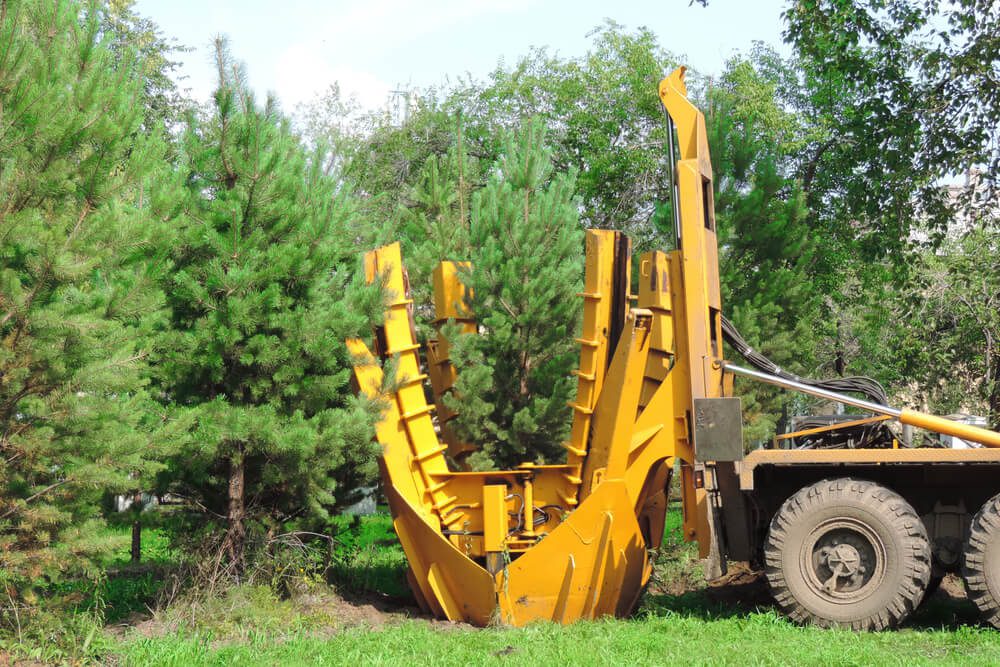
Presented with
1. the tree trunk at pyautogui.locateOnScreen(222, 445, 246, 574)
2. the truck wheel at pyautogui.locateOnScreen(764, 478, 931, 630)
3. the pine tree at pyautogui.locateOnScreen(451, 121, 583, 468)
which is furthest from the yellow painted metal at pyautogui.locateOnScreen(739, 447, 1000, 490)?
the tree trunk at pyautogui.locateOnScreen(222, 445, 246, 574)

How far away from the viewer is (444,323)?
12.0 m

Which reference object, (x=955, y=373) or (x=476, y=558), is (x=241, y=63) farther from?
(x=955, y=373)

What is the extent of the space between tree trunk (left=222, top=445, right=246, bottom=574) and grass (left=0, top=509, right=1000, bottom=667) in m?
0.47

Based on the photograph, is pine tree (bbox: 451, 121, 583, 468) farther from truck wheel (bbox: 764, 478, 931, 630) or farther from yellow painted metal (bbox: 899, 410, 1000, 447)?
yellow painted metal (bbox: 899, 410, 1000, 447)

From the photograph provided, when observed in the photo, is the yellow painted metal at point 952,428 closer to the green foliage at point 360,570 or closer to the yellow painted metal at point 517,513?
the yellow painted metal at point 517,513

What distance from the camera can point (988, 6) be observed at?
14836 mm

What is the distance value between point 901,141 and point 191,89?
1927 cm

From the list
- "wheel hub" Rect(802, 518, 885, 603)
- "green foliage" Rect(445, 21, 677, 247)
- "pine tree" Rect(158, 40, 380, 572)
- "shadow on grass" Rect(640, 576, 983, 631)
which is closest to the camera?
"wheel hub" Rect(802, 518, 885, 603)

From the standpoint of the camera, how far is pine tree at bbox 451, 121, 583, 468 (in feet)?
38.8

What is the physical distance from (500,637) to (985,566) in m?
3.71

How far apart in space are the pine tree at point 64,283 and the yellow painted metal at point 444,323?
186 inches

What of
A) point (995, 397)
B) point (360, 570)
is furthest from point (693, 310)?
point (995, 397)

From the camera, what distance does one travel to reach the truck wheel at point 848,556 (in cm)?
835

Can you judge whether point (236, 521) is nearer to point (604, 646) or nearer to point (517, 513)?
point (517, 513)
